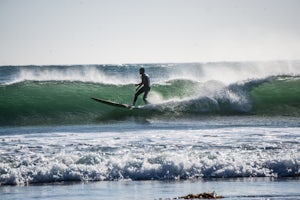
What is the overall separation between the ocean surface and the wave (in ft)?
0.14

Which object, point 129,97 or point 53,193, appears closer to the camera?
point 53,193

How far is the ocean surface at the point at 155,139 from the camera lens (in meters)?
12.0

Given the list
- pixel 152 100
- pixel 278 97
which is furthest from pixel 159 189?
pixel 278 97

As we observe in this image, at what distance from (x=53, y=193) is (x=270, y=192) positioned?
3.74m

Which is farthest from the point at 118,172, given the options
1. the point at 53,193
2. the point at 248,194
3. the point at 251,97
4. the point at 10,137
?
the point at 251,97

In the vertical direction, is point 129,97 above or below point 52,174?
above

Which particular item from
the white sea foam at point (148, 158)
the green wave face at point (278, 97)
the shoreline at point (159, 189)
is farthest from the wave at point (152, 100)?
the shoreline at point (159, 189)

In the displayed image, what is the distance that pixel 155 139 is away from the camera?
16.5 metres

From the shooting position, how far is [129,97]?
2736 centimetres

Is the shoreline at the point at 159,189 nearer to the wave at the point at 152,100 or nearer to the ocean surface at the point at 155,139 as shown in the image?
the ocean surface at the point at 155,139

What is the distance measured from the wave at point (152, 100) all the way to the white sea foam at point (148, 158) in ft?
22.3

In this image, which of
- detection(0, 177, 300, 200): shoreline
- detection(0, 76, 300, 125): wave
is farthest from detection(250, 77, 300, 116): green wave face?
detection(0, 177, 300, 200): shoreline

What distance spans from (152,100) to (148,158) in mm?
11822

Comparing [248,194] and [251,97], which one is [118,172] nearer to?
[248,194]
